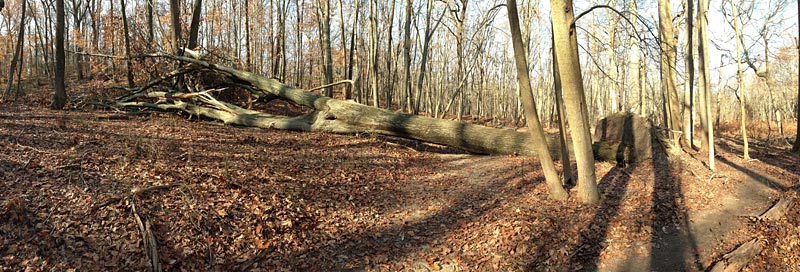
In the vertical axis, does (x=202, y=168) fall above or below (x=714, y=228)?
above

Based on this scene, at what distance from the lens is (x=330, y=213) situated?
18.7 ft

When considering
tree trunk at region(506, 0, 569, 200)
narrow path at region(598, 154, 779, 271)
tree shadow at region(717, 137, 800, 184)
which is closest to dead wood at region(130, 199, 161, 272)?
narrow path at region(598, 154, 779, 271)

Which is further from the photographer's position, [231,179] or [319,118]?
[319,118]

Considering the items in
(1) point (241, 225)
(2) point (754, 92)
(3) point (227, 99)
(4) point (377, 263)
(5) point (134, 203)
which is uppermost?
(2) point (754, 92)

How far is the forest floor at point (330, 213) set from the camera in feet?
13.5

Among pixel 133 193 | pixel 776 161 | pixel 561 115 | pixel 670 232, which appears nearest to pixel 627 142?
pixel 561 115

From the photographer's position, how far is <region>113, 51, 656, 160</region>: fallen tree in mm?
9586

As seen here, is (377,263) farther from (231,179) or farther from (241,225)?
(231,179)

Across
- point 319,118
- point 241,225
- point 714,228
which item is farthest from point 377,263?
point 319,118

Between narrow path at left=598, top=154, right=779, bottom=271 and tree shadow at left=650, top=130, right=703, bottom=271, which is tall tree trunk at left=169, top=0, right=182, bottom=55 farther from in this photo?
tree shadow at left=650, top=130, right=703, bottom=271

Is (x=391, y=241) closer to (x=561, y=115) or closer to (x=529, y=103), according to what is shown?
(x=529, y=103)

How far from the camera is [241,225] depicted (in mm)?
4766

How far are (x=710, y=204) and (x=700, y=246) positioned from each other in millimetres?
1701

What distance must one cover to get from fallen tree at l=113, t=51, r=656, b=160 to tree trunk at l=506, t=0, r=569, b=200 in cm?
288
